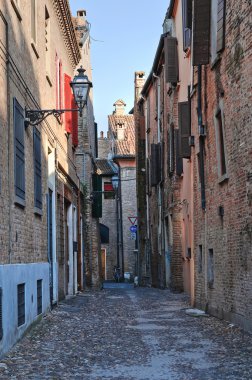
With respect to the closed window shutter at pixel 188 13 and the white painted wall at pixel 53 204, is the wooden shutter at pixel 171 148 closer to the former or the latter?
the closed window shutter at pixel 188 13

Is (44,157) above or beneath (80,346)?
above

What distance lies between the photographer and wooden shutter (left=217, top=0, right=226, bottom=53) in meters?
12.3

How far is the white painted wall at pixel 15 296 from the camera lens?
29.2 feet

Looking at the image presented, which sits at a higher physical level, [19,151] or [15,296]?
[19,151]

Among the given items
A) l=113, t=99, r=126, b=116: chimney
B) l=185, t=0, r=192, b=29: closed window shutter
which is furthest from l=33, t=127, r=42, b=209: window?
l=113, t=99, r=126, b=116: chimney

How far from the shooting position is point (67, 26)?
776 inches

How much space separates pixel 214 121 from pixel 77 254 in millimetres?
11880

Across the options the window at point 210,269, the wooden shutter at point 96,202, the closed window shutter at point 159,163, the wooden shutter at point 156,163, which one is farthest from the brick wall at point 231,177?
the wooden shutter at point 96,202

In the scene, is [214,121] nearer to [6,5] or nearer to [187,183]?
[6,5]

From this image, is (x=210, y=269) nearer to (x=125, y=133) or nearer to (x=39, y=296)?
(x=39, y=296)

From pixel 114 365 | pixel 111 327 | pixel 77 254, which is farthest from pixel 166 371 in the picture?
pixel 77 254

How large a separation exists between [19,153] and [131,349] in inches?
136

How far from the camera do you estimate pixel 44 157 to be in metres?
14.7

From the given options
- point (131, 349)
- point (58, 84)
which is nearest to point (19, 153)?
point (131, 349)
